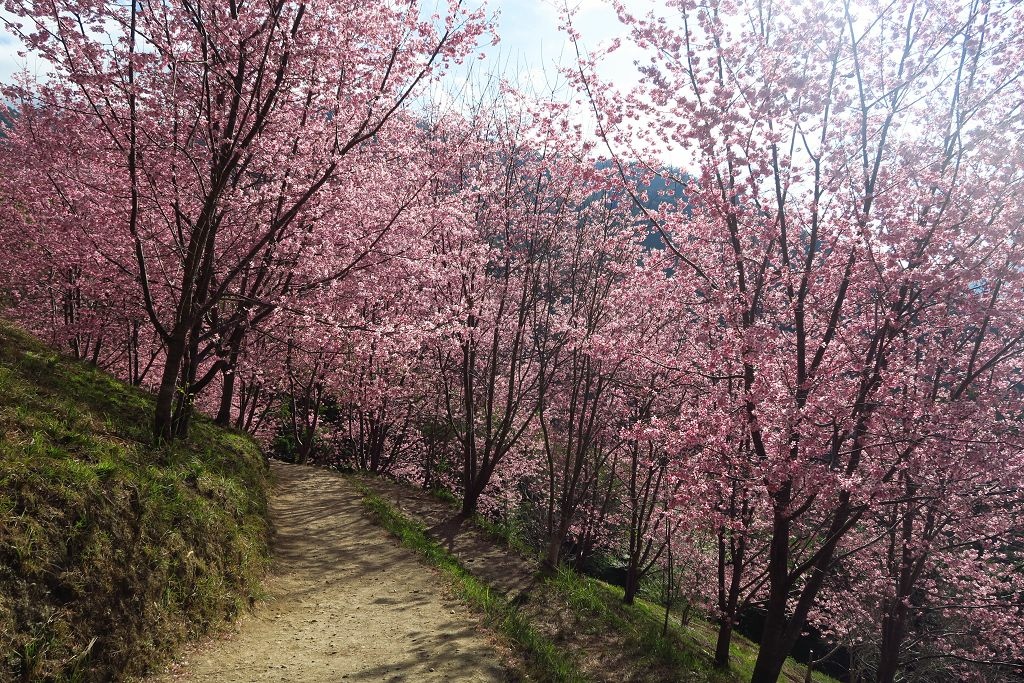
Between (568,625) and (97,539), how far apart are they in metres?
6.96

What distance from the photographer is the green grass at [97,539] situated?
381cm

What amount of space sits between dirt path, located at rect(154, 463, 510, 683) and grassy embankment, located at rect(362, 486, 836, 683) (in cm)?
35

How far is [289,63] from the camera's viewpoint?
276 inches

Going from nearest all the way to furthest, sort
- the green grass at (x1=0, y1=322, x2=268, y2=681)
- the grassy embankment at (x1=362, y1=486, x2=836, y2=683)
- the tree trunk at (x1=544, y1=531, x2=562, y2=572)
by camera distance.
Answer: the green grass at (x1=0, y1=322, x2=268, y2=681), the grassy embankment at (x1=362, y1=486, x2=836, y2=683), the tree trunk at (x1=544, y1=531, x2=562, y2=572)

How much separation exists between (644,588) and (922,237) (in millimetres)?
19206

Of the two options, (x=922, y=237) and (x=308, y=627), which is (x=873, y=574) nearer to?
(x=922, y=237)

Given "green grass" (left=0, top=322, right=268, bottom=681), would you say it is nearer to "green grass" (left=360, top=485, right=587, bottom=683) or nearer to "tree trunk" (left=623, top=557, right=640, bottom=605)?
"green grass" (left=360, top=485, right=587, bottom=683)

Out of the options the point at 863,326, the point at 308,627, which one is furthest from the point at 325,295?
the point at 863,326

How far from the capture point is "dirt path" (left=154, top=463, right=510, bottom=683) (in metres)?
5.18

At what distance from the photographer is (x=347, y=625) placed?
21.3ft

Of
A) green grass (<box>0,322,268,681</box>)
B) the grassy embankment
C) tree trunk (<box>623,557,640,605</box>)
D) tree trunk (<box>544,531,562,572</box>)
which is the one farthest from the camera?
tree trunk (<box>623,557,640,605</box>)

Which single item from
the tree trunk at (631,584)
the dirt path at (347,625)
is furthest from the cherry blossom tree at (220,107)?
the tree trunk at (631,584)

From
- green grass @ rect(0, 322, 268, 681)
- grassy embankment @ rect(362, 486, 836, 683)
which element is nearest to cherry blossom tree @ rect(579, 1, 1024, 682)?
grassy embankment @ rect(362, 486, 836, 683)

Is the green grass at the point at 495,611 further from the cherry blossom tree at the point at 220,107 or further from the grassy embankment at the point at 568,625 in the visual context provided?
the cherry blossom tree at the point at 220,107
